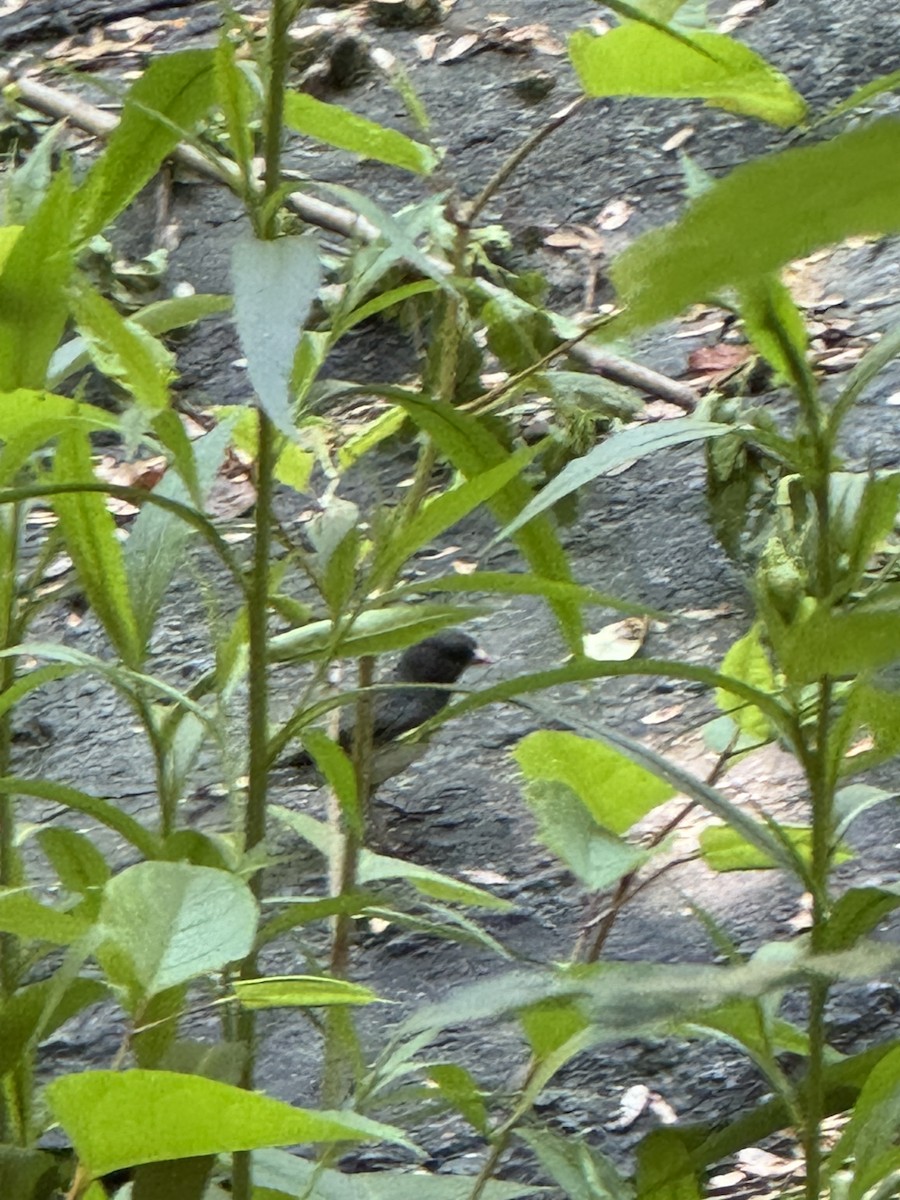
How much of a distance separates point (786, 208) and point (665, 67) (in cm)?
46

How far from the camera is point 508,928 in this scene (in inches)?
53.3

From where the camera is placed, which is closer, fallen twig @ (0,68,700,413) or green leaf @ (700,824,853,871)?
→ green leaf @ (700,824,853,871)

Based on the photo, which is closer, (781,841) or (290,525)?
(781,841)

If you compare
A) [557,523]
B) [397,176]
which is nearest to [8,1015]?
[557,523]

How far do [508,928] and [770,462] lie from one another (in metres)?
0.56

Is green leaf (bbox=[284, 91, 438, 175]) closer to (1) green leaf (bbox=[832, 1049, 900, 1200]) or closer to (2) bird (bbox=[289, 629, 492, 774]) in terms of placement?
(1) green leaf (bbox=[832, 1049, 900, 1200])

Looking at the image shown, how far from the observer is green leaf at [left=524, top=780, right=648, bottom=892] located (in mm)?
694

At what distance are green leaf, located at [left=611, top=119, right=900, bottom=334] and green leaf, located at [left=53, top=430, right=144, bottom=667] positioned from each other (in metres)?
0.51

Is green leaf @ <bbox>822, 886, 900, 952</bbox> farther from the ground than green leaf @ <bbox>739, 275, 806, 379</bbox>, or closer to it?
closer to it

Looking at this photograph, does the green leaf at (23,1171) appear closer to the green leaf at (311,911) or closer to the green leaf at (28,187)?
the green leaf at (311,911)

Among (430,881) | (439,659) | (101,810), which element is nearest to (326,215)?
(439,659)

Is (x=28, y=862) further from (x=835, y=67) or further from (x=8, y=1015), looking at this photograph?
(x=835, y=67)

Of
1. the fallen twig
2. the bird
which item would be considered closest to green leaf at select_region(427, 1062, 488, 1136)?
the fallen twig

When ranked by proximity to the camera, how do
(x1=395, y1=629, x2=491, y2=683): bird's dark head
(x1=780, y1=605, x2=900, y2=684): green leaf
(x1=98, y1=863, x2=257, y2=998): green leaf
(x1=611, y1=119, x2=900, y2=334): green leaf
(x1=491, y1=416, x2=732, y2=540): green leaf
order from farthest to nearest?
(x1=395, y1=629, x2=491, y2=683): bird's dark head
(x1=491, y1=416, x2=732, y2=540): green leaf
(x1=98, y1=863, x2=257, y2=998): green leaf
(x1=780, y1=605, x2=900, y2=684): green leaf
(x1=611, y1=119, x2=900, y2=334): green leaf
